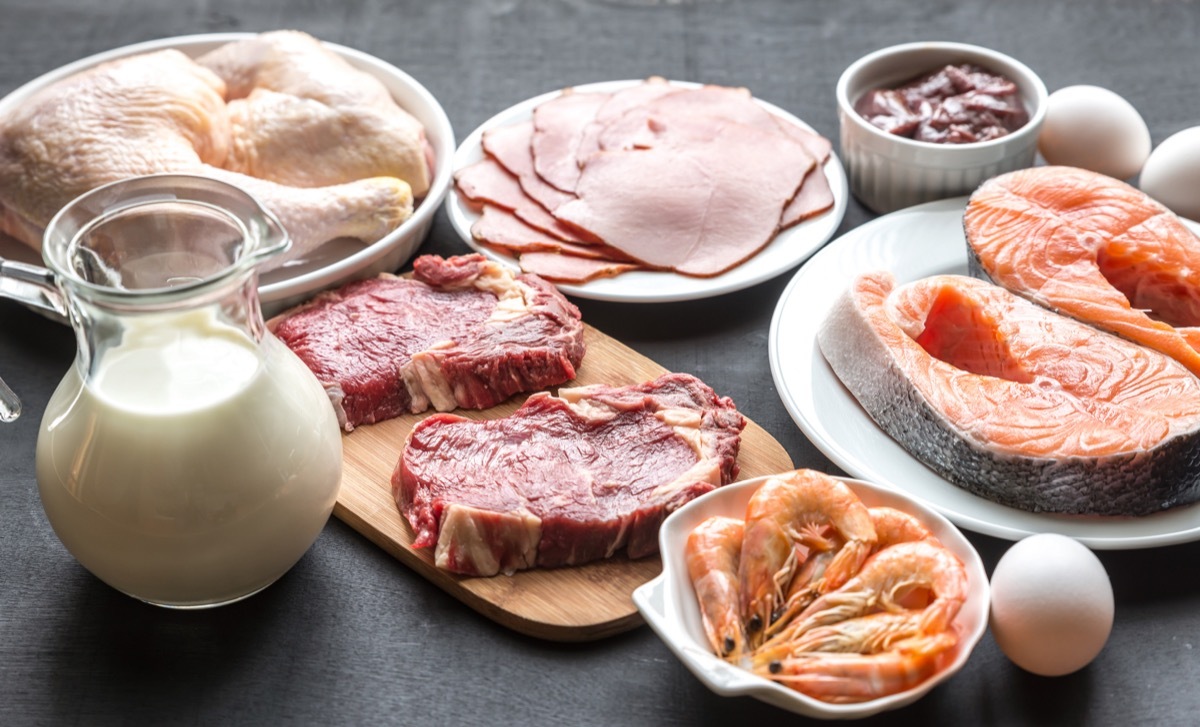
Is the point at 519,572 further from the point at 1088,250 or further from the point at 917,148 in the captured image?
the point at 917,148

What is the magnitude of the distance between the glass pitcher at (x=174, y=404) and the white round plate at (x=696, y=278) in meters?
0.96

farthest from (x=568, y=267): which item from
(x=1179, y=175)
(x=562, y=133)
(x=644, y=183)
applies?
(x=1179, y=175)

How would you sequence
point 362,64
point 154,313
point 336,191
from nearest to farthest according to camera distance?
point 154,313 → point 336,191 → point 362,64

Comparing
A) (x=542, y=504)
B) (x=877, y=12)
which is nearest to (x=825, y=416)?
(x=542, y=504)

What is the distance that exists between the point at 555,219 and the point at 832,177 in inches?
29.6

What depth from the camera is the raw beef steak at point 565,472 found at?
2205mm

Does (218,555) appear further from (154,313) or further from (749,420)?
(749,420)

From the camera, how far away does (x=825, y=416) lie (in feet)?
8.23

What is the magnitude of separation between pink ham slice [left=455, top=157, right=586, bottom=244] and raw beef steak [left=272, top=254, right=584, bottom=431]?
0.77ft

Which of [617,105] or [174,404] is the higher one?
[174,404]

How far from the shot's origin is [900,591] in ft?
6.37

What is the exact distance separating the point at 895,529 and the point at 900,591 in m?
0.13

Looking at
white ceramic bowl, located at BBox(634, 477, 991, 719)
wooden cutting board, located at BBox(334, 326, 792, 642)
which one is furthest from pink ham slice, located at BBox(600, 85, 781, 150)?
white ceramic bowl, located at BBox(634, 477, 991, 719)

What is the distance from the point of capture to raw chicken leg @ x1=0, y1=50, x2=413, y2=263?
9.25ft
